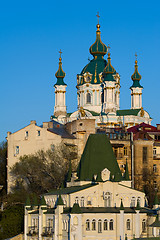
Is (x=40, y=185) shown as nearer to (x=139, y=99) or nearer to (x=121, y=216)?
(x=121, y=216)

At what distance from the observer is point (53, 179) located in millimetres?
83688

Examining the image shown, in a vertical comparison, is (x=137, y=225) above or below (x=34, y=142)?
below

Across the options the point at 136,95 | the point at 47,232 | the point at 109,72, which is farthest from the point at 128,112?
the point at 47,232

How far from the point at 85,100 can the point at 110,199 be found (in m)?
77.2

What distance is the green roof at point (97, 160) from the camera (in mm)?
66750

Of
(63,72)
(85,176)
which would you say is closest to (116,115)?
(63,72)

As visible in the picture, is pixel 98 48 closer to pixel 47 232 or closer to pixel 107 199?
pixel 107 199

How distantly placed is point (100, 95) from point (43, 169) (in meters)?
55.7

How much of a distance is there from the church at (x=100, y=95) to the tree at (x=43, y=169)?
40.6 m

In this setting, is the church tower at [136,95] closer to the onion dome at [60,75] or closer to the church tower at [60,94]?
the church tower at [60,94]

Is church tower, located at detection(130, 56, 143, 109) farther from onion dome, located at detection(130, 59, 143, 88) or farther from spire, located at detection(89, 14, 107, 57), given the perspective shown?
spire, located at detection(89, 14, 107, 57)

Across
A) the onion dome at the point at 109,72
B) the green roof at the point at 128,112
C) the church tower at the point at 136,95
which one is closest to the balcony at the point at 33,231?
the green roof at the point at 128,112

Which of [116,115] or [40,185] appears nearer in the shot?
[40,185]

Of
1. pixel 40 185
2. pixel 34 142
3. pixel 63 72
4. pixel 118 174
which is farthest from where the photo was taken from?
pixel 63 72
